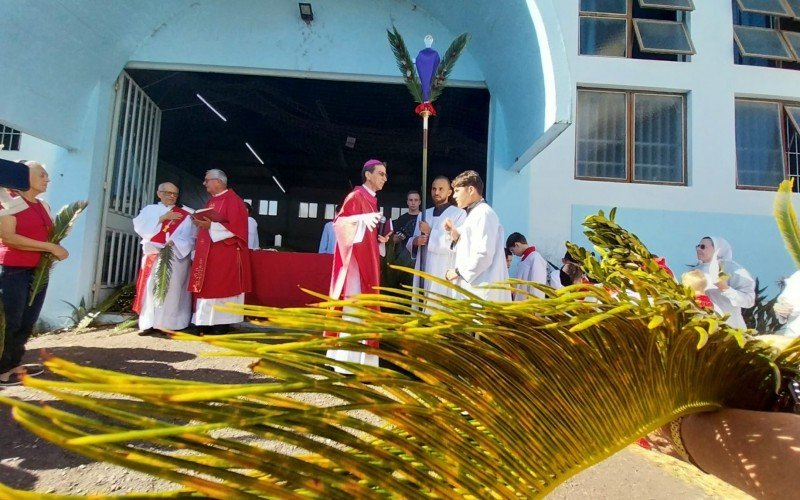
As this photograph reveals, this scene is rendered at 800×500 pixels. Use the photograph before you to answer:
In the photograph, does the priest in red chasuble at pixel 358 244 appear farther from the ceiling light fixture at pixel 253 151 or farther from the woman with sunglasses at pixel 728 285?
the ceiling light fixture at pixel 253 151

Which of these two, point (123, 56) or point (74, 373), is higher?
point (123, 56)

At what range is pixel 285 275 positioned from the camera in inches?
244

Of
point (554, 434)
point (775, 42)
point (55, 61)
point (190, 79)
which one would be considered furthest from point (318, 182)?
point (554, 434)

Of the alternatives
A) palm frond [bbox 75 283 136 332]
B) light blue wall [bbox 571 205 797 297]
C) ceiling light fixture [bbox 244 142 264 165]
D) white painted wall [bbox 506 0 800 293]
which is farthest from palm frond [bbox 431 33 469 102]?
ceiling light fixture [bbox 244 142 264 165]

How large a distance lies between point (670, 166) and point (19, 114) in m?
9.09

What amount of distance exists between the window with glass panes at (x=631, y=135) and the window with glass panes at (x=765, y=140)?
1060 millimetres

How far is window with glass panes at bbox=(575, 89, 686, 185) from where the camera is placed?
24.3ft

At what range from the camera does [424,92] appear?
5.33m

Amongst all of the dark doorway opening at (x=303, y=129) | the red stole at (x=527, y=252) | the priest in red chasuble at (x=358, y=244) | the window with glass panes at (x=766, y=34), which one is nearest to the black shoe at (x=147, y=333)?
the priest in red chasuble at (x=358, y=244)

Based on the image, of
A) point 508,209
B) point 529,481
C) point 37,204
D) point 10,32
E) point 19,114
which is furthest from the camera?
point 508,209

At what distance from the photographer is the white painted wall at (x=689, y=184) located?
23.0ft

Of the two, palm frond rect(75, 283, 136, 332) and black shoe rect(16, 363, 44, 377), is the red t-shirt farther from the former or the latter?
palm frond rect(75, 283, 136, 332)

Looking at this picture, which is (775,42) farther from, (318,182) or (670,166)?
(318,182)

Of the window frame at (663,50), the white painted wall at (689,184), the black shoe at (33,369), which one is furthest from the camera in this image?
the window frame at (663,50)
